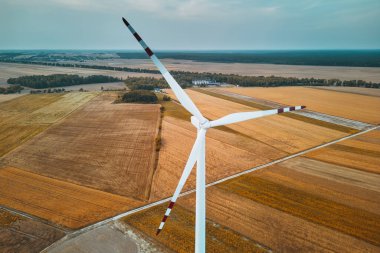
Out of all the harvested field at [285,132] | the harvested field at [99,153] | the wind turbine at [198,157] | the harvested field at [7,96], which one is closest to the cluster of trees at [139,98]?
the harvested field at [99,153]

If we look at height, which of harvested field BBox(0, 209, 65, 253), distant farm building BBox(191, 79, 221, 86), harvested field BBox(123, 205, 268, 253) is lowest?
harvested field BBox(0, 209, 65, 253)

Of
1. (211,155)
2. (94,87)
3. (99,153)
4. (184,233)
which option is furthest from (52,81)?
A: (184,233)

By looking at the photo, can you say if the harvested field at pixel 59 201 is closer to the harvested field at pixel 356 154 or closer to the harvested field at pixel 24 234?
the harvested field at pixel 24 234

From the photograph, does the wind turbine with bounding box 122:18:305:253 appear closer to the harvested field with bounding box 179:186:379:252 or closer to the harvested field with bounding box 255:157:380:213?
the harvested field with bounding box 179:186:379:252

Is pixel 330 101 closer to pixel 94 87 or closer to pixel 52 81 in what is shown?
pixel 94 87

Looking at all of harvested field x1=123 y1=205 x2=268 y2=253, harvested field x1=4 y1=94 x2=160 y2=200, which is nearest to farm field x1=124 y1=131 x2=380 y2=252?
harvested field x1=123 y1=205 x2=268 y2=253

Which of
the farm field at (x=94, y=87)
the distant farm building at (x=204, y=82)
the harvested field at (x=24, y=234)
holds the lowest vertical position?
the harvested field at (x=24, y=234)
